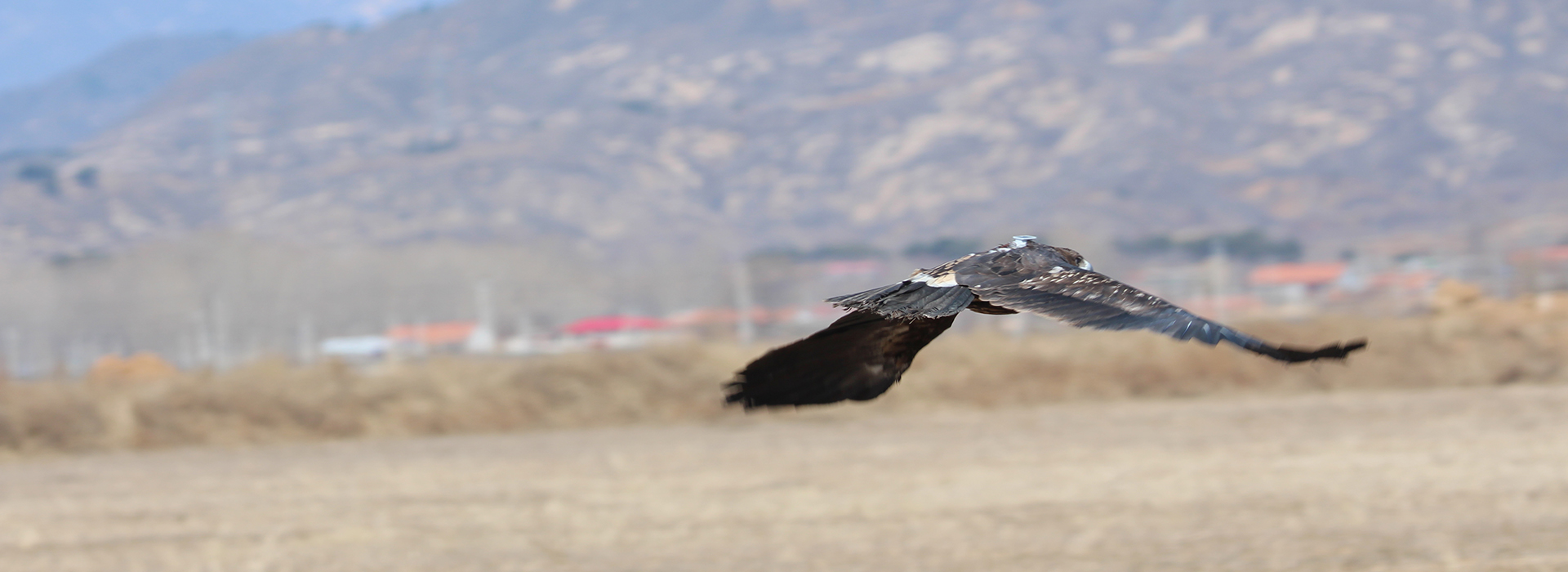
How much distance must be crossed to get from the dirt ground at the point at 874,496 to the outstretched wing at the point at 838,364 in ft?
14.8

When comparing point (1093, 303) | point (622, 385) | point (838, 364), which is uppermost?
point (622, 385)

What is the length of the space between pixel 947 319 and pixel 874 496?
8.48 meters

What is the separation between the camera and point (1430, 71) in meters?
156

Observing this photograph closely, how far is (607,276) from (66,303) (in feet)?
67.9

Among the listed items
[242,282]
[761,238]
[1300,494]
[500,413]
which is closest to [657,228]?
[761,238]

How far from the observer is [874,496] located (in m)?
16.1

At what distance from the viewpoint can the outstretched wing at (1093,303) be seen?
6.36 m

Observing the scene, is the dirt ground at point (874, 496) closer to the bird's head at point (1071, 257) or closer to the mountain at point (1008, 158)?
the bird's head at point (1071, 257)

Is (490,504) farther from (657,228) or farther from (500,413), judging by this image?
(657,228)

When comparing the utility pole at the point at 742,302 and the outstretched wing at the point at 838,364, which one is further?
the utility pole at the point at 742,302

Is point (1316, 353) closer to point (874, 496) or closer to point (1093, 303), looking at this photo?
point (1093, 303)

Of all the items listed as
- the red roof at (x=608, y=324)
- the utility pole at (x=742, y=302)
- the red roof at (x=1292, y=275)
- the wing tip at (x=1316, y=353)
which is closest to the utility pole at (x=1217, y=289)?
the utility pole at (x=742, y=302)

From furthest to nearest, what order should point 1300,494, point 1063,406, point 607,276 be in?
point 607,276, point 1063,406, point 1300,494

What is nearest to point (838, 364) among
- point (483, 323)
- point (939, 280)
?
point (939, 280)
